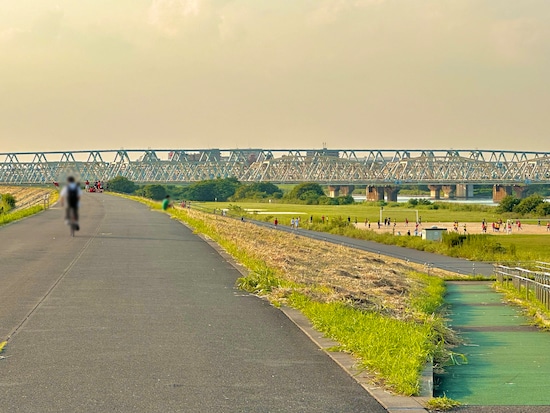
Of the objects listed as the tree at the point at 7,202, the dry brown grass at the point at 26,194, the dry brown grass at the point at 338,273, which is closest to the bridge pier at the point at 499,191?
the dry brown grass at the point at 338,273

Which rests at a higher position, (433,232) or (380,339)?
(433,232)

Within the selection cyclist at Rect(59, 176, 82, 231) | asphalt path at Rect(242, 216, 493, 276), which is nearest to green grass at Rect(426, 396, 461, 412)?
cyclist at Rect(59, 176, 82, 231)

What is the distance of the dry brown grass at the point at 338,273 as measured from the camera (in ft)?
169

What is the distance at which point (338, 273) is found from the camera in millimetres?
72000

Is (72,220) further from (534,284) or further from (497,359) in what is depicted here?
(534,284)

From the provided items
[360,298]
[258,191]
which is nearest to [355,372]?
[360,298]

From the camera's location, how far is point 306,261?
79938 mm

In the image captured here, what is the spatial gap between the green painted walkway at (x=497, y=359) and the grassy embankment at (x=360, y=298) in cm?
147

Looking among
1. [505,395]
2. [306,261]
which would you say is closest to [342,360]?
[505,395]

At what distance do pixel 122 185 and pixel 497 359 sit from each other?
3448 centimetres

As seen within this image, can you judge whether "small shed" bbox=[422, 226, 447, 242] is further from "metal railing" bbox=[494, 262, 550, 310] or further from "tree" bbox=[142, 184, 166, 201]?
"tree" bbox=[142, 184, 166, 201]

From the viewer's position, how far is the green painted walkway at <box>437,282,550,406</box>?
30.6 m

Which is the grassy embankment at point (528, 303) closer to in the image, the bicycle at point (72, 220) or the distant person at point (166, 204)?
the distant person at point (166, 204)

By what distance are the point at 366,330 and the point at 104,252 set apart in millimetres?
57762
